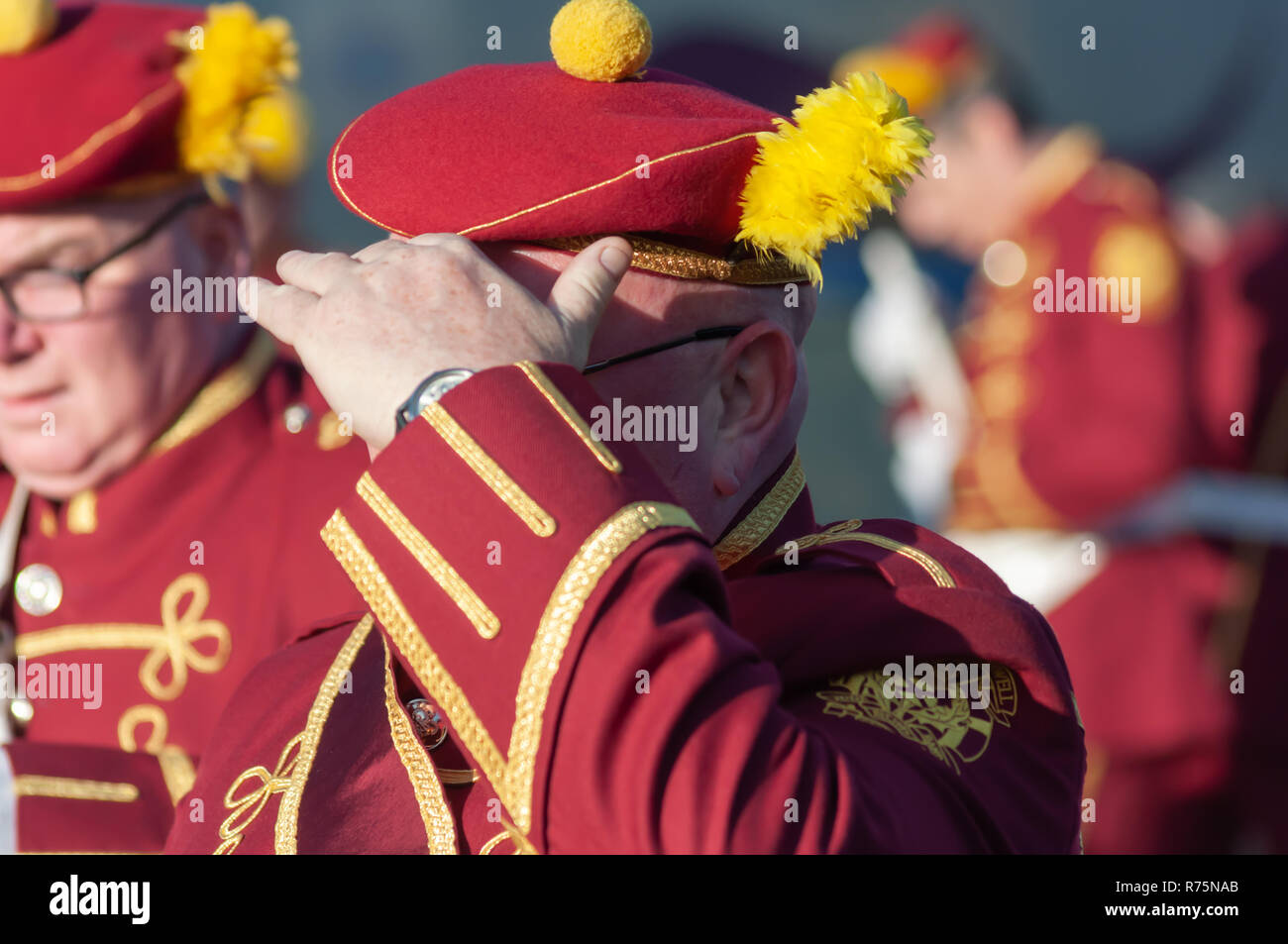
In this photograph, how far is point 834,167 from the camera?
1.77 meters

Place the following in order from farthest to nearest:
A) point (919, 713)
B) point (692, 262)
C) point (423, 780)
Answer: point (692, 262) → point (423, 780) → point (919, 713)

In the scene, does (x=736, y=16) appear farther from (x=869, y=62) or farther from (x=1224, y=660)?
(x=1224, y=660)

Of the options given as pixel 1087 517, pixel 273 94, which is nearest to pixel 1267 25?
pixel 1087 517

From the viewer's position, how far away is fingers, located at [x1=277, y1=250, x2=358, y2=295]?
1.61 m

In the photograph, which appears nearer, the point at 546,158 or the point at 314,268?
the point at 314,268

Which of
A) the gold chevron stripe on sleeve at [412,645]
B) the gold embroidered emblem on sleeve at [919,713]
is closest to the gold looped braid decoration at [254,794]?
the gold chevron stripe on sleeve at [412,645]

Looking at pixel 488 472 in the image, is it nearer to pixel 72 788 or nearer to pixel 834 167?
pixel 834 167

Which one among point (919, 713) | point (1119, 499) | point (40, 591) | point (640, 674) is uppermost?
point (640, 674)

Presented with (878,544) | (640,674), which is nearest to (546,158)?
(878,544)

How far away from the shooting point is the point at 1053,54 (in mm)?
7172

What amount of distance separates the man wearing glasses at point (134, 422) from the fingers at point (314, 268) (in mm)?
1415

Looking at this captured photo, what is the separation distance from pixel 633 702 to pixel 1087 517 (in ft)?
13.8

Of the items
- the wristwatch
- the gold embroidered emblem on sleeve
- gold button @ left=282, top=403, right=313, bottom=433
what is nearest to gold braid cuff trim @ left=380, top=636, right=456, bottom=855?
the wristwatch

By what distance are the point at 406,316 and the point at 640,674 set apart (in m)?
0.39
